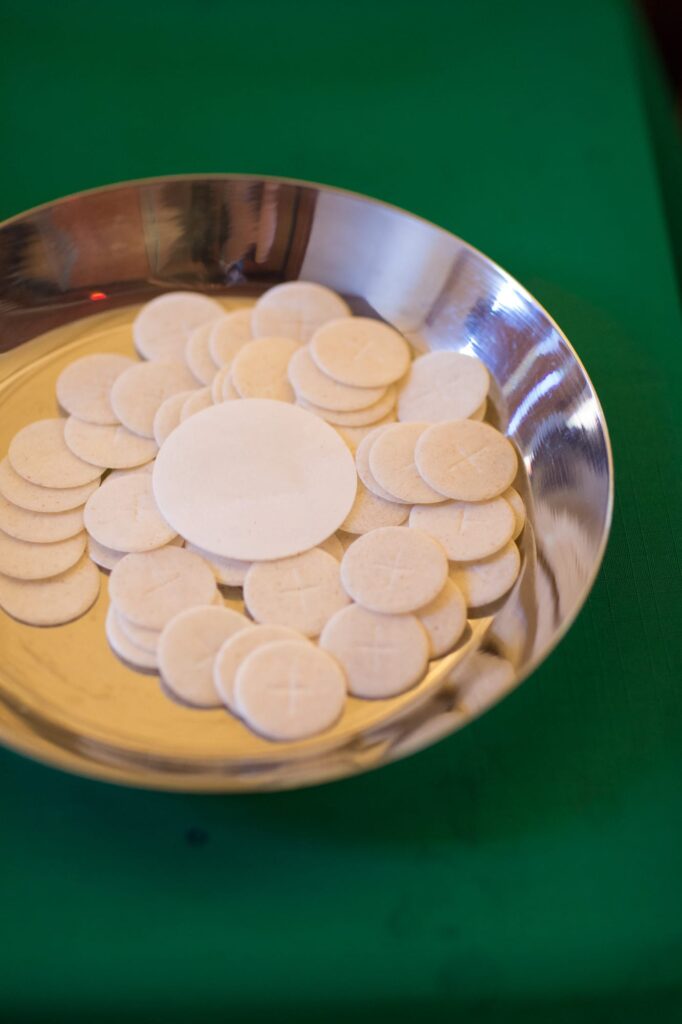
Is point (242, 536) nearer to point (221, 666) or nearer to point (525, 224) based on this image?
point (221, 666)

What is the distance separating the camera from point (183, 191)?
97cm

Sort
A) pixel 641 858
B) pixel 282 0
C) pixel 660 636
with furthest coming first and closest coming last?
pixel 282 0 < pixel 660 636 < pixel 641 858

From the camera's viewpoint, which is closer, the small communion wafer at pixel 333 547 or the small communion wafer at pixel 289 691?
the small communion wafer at pixel 289 691

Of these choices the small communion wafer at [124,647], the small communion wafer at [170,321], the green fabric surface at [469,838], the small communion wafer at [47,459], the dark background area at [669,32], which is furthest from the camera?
the dark background area at [669,32]

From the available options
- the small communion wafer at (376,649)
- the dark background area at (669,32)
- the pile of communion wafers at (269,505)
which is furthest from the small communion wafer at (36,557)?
the dark background area at (669,32)

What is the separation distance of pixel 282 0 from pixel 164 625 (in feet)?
2.99

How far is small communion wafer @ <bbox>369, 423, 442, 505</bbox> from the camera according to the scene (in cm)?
84

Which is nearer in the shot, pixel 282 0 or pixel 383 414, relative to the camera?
pixel 383 414

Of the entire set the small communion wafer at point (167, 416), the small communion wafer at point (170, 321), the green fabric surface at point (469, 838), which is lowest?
the green fabric surface at point (469, 838)

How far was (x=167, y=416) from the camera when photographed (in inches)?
34.9

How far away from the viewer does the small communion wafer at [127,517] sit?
0.81 metres

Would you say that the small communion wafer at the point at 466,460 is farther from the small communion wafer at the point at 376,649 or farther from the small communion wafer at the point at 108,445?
the small communion wafer at the point at 108,445

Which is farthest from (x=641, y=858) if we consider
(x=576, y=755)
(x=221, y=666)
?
(x=221, y=666)

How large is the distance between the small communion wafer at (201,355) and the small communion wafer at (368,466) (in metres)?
0.16
